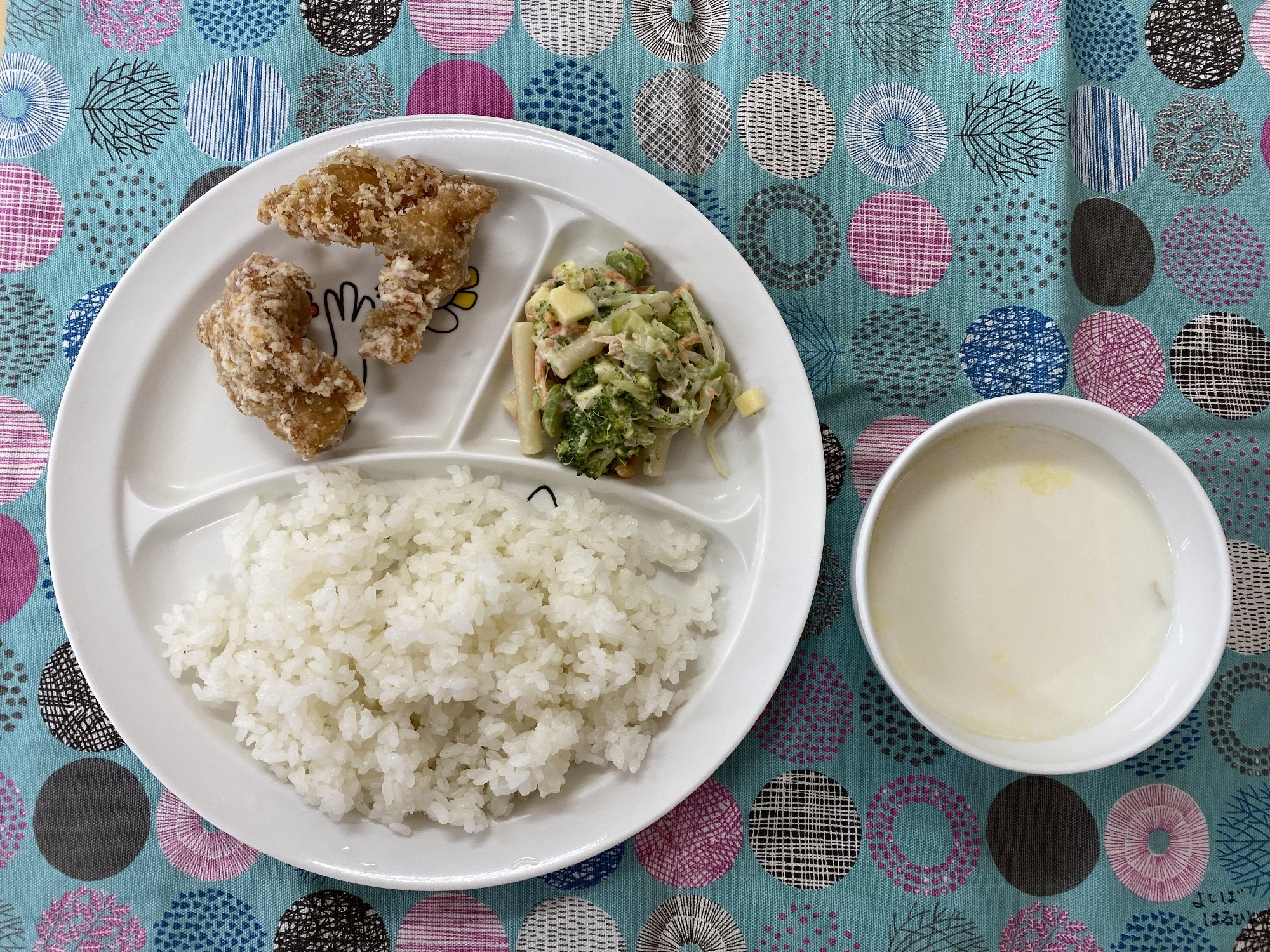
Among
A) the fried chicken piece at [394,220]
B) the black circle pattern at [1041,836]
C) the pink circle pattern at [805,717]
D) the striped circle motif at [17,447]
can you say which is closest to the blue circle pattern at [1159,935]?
the black circle pattern at [1041,836]

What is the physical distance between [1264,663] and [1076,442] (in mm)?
1061

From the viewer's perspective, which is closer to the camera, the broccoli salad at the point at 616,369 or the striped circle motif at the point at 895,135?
the broccoli salad at the point at 616,369

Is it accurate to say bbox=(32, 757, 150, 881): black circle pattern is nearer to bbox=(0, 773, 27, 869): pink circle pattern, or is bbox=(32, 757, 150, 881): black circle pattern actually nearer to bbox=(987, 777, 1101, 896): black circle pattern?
bbox=(0, 773, 27, 869): pink circle pattern

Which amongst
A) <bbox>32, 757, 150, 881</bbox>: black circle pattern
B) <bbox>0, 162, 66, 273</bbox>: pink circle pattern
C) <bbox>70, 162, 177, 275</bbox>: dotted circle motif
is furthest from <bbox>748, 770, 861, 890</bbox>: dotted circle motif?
<bbox>0, 162, 66, 273</bbox>: pink circle pattern

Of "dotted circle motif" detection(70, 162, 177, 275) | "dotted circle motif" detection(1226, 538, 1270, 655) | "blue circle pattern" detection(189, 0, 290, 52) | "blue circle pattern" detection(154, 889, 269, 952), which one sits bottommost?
"blue circle pattern" detection(154, 889, 269, 952)

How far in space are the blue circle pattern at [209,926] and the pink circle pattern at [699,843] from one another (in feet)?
3.92

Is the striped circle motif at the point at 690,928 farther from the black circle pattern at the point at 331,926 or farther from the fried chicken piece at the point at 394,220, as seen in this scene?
the fried chicken piece at the point at 394,220

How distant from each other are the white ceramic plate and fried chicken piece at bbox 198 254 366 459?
0.14 m

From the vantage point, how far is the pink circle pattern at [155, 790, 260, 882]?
2342mm

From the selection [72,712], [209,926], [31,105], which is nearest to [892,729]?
[209,926]

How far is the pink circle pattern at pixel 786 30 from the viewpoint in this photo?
2.41 m

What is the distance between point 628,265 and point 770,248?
50 cm

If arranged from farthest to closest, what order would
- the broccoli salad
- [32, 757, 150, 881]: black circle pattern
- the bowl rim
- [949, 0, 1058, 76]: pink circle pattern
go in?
[949, 0, 1058, 76]: pink circle pattern → [32, 757, 150, 881]: black circle pattern → the broccoli salad → the bowl rim

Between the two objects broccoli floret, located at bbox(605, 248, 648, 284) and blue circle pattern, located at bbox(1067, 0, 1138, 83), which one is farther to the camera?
blue circle pattern, located at bbox(1067, 0, 1138, 83)
